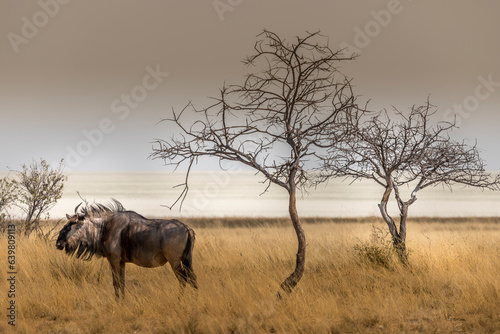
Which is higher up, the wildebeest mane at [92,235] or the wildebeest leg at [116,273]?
the wildebeest mane at [92,235]

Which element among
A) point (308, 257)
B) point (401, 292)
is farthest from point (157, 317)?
point (308, 257)

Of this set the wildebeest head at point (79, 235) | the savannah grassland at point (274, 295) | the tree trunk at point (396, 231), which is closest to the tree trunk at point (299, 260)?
the savannah grassland at point (274, 295)

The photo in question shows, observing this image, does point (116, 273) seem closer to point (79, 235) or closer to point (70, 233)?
point (79, 235)

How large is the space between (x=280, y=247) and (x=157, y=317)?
6.32m

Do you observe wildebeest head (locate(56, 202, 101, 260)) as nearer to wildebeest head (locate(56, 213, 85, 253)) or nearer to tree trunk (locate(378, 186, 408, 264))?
wildebeest head (locate(56, 213, 85, 253))

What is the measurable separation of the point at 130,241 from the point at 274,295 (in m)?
2.56

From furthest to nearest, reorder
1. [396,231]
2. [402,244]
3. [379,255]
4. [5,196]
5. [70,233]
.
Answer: [5,196], [396,231], [402,244], [379,255], [70,233]

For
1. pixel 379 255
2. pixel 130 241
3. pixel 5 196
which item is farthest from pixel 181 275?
pixel 5 196

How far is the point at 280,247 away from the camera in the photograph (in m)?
13.6

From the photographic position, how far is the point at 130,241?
8305 mm

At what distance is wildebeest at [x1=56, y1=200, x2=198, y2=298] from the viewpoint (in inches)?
323

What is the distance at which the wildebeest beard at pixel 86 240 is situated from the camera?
8203 mm

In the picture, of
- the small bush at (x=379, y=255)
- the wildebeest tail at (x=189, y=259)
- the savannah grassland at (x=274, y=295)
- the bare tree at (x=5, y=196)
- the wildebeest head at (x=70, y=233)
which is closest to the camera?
the savannah grassland at (x=274, y=295)

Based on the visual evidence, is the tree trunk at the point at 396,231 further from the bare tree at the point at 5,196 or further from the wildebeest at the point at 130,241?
the bare tree at the point at 5,196
